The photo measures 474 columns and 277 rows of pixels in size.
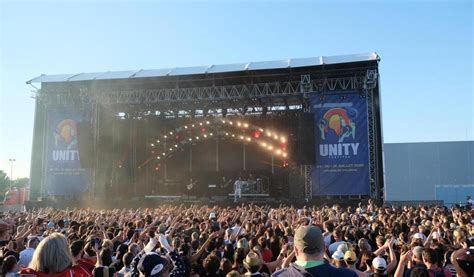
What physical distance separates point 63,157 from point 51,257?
21245 mm

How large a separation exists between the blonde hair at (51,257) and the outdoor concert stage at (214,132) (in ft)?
53.9

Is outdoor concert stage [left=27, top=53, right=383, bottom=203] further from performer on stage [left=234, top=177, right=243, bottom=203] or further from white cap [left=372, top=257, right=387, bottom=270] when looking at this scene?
white cap [left=372, top=257, right=387, bottom=270]

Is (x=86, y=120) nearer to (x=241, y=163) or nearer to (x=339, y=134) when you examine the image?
(x=241, y=163)

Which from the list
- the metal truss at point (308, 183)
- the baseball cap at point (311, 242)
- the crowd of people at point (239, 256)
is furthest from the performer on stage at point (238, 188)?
the baseball cap at point (311, 242)

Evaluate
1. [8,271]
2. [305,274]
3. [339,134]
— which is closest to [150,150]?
[339,134]

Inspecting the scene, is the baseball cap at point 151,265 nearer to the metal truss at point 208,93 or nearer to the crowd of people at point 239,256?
the crowd of people at point 239,256

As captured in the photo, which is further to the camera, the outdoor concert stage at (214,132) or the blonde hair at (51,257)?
the outdoor concert stage at (214,132)

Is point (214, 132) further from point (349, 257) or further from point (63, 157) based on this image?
point (349, 257)

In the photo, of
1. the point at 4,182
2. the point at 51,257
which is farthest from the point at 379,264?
the point at 4,182

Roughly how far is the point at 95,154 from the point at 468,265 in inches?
799

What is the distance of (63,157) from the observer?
2250cm

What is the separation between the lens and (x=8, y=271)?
3.94m

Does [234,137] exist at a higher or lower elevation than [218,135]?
lower

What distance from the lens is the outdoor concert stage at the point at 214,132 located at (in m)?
19.1
